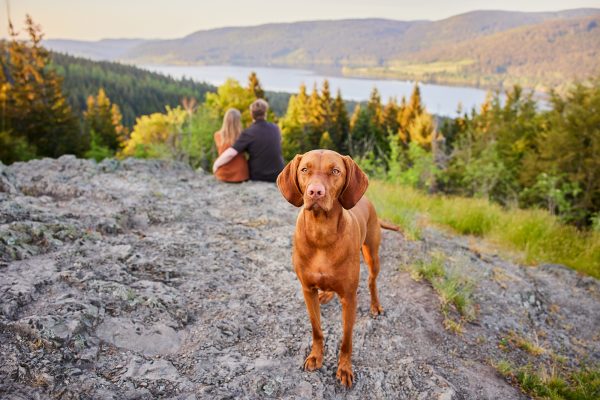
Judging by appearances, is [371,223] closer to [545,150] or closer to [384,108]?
[545,150]

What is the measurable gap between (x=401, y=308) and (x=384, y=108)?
5465 cm

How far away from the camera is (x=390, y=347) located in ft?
10.6

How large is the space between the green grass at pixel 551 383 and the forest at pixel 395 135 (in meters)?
5.76

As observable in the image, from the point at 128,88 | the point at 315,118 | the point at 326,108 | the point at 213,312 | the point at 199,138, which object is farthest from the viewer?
the point at 128,88

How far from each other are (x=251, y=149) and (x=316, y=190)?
211 inches

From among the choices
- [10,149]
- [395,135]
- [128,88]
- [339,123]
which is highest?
[128,88]

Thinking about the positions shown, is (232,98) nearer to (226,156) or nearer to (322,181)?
(226,156)

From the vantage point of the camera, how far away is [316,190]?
213 cm

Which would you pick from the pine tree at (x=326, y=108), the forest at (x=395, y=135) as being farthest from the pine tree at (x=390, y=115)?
the pine tree at (x=326, y=108)

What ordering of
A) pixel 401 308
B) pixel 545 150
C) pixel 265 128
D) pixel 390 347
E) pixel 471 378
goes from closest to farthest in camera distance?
pixel 471 378 < pixel 390 347 < pixel 401 308 < pixel 265 128 < pixel 545 150

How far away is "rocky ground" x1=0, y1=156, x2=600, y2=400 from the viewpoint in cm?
249

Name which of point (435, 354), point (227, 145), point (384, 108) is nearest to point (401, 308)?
point (435, 354)

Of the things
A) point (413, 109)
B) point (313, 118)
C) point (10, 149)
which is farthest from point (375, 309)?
point (413, 109)

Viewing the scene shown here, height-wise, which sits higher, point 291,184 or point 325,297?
point 291,184
